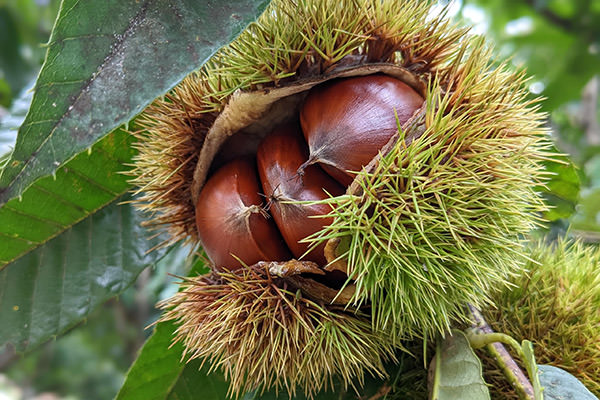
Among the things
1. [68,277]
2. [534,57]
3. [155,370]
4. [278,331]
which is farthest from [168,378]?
[534,57]

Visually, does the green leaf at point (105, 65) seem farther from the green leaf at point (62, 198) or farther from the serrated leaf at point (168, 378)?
the serrated leaf at point (168, 378)

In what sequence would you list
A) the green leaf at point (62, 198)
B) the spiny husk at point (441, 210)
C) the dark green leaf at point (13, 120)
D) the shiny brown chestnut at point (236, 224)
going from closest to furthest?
the spiny husk at point (441, 210) < the shiny brown chestnut at point (236, 224) < the green leaf at point (62, 198) < the dark green leaf at point (13, 120)

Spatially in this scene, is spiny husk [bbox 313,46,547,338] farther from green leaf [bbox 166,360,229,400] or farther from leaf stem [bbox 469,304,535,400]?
green leaf [bbox 166,360,229,400]

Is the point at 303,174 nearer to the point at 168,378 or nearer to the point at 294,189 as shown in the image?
the point at 294,189

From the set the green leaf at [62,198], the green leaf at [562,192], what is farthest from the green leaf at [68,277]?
the green leaf at [562,192]

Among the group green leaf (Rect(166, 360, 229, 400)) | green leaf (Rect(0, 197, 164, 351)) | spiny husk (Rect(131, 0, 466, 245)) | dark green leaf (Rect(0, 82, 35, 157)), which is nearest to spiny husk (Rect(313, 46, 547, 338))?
spiny husk (Rect(131, 0, 466, 245))

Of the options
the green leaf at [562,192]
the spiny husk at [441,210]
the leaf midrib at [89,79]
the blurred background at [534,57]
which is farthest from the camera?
the blurred background at [534,57]
